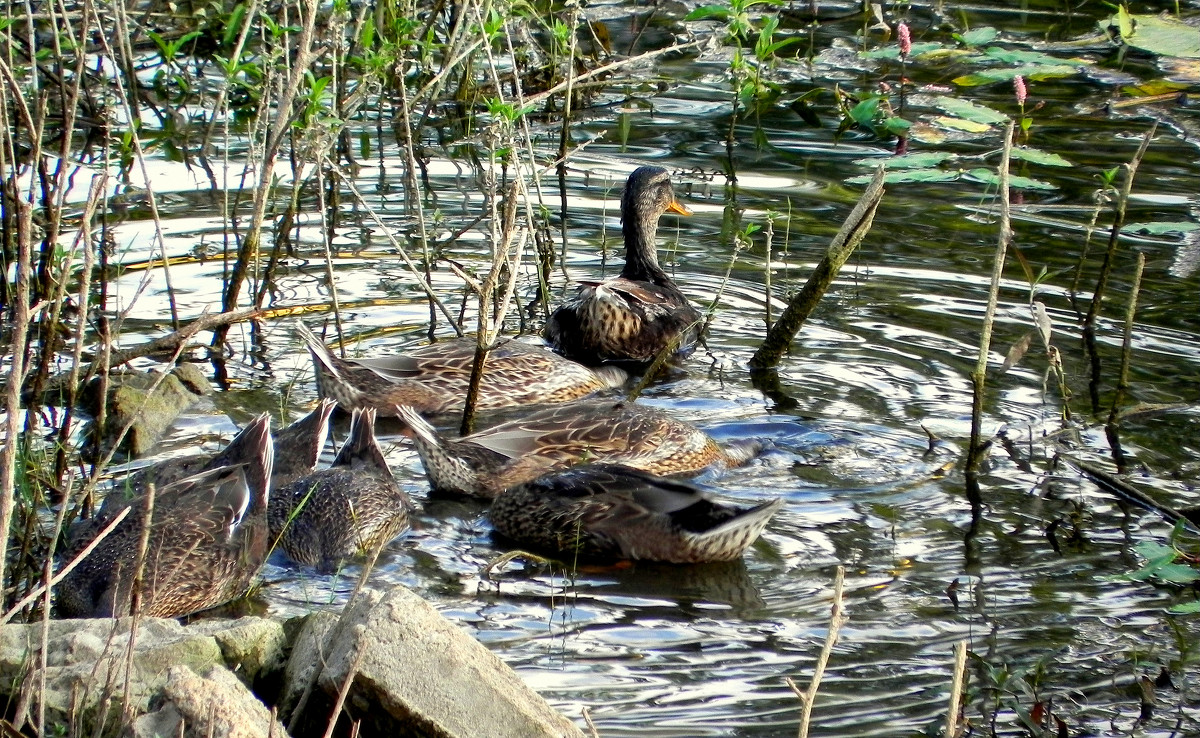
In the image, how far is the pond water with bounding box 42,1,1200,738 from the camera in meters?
4.96

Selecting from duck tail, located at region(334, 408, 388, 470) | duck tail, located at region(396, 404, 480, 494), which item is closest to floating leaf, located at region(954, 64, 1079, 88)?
duck tail, located at region(396, 404, 480, 494)

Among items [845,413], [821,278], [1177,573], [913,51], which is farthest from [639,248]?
[1177,573]

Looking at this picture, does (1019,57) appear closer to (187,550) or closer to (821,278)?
(821,278)

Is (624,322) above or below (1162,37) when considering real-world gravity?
below

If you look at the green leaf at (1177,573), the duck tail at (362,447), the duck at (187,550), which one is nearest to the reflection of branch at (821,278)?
the duck tail at (362,447)

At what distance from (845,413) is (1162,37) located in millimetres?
4437

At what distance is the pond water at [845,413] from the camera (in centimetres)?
496

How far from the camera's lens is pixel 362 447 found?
6.49 m

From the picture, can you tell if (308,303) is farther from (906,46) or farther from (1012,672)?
(1012,672)

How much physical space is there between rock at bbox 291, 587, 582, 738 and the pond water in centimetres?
52

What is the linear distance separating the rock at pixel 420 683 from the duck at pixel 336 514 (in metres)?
1.37

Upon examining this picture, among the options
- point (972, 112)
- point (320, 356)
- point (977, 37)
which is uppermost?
point (977, 37)

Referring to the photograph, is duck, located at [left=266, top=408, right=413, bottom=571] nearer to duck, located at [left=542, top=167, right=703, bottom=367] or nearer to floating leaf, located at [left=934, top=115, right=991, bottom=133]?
duck, located at [left=542, top=167, right=703, bottom=367]

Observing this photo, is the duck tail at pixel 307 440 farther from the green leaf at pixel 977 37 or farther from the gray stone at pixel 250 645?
the green leaf at pixel 977 37
